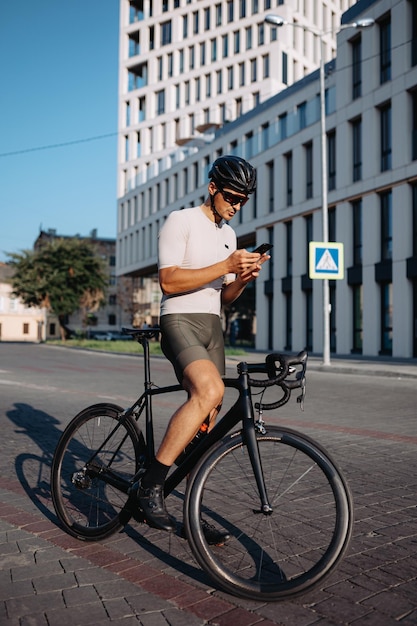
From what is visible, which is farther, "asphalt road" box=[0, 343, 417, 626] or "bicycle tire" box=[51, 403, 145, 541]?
"bicycle tire" box=[51, 403, 145, 541]

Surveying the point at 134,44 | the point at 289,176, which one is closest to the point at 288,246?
the point at 289,176

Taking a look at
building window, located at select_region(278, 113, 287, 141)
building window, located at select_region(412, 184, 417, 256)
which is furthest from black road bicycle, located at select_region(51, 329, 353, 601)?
building window, located at select_region(278, 113, 287, 141)

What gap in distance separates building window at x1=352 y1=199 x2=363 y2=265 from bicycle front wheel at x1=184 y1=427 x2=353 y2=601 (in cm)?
2736

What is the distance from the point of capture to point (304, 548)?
3.02 meters

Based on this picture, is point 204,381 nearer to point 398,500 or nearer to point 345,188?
point 398,500

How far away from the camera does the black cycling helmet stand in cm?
303

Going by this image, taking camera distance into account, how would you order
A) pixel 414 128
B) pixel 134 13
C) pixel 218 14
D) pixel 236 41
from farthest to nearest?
1. pixel 134 13
2. pixel 218 14
3. pixel 236 41
4. pixel 414 128

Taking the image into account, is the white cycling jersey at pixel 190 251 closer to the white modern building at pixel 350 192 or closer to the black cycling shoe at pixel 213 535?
the black cycling shoe at pixel 213 535

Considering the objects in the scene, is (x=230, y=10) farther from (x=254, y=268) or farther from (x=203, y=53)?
(x=254, y=268)

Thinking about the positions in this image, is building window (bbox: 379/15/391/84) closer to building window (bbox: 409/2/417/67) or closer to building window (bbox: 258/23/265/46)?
Answer: building window (bbox: 409/2/417/67)

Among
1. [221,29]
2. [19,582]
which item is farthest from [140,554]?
[221,29]

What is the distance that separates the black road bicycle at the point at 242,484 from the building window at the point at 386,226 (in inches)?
1000

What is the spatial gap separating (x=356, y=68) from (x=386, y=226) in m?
7.96

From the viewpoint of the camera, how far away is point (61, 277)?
168 ft
